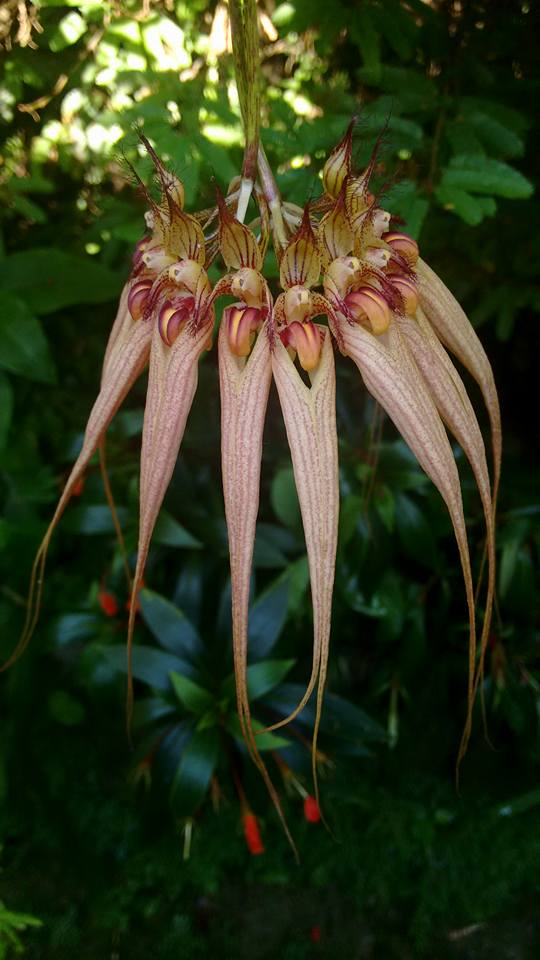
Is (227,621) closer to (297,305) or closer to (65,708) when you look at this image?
(65,708)

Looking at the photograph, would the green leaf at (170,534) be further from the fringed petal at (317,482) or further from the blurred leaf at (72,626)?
the fringed petal at (317,482)

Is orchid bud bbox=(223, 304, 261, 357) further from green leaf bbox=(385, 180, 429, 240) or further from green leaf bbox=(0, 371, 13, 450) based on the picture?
green leaf bbox=(0, 371, 13, 450)

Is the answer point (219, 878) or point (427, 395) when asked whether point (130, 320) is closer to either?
point (427, 395)

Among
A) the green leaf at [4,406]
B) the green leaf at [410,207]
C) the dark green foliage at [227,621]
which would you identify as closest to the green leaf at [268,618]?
the dark green foliage at [227,621]

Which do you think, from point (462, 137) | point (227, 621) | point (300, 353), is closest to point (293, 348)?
point (300, 353)

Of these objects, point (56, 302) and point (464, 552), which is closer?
point (464, 552)

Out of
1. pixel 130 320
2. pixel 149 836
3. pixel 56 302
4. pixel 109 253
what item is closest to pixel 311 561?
pixel 130 320
